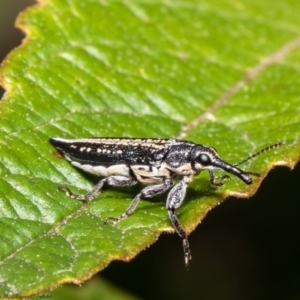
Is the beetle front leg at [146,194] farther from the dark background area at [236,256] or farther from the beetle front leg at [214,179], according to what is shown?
the dark background area at [236,256]

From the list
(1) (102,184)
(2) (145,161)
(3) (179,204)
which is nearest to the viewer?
(3) (179,204)

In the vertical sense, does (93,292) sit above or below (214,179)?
below

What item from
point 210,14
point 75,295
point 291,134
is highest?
point 210,14

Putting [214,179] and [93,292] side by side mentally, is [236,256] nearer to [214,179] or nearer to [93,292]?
[93,292]

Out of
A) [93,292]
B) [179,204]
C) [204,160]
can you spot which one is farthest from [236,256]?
[179,204]

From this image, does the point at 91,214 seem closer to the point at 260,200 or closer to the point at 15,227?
the point at 15,227

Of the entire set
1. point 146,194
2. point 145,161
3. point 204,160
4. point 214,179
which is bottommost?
point 146,194

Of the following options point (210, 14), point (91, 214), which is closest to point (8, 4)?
point (210, 14)
